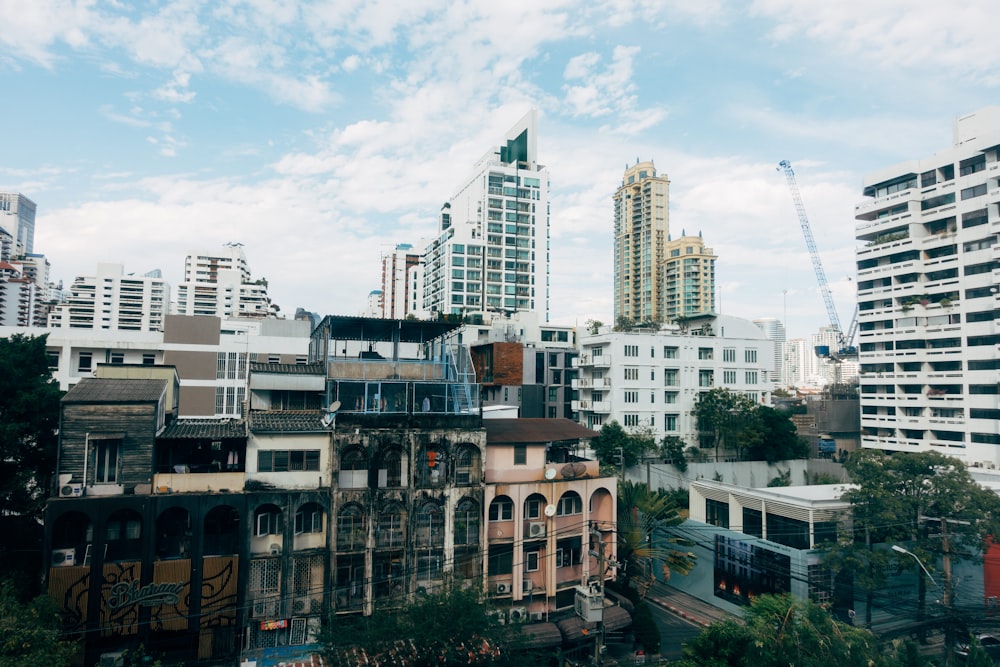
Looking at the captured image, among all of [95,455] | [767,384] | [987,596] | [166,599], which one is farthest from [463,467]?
Answer: [767,384]

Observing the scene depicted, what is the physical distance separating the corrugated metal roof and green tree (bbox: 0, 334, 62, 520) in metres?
25.7

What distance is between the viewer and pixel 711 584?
46.5 metres

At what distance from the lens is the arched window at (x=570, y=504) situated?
38719 mm

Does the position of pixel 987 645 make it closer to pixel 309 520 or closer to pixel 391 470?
pixel 391 470

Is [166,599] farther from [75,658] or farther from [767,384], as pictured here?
[767,384]

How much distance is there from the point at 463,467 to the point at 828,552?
23784 millimetres

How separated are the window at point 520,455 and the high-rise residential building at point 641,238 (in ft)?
475

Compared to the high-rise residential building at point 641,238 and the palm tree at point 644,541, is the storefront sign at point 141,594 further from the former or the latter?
the high-rise residential building at point 641,238

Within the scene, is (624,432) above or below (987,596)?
above

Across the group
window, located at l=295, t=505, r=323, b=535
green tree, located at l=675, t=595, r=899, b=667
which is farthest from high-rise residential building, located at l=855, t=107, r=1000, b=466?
window, located at l=295, t=505, r=323, b=535

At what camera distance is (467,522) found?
35719mm

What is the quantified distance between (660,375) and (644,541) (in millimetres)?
31090

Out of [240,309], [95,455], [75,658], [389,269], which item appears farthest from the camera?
[389,269]

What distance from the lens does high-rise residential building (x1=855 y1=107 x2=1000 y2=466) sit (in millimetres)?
60500
